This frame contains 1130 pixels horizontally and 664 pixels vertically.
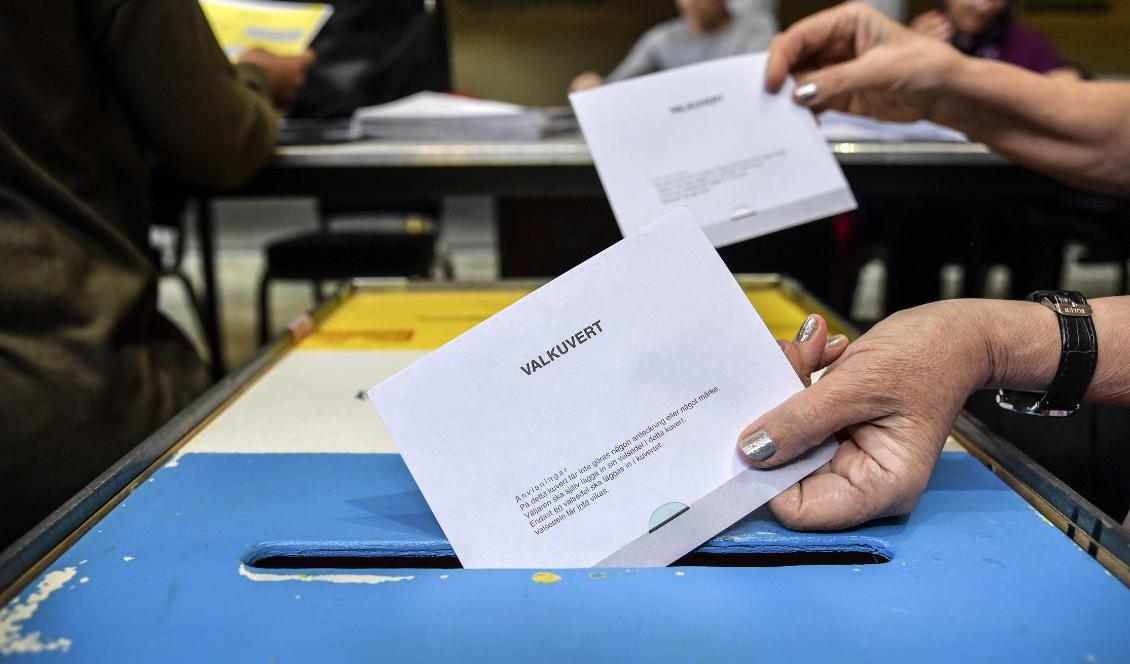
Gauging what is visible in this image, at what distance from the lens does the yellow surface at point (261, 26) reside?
4.34 feet

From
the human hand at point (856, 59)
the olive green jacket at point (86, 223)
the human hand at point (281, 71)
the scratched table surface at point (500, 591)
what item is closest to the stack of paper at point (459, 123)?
the human hand at point (281, 71)

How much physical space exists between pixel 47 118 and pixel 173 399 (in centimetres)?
29

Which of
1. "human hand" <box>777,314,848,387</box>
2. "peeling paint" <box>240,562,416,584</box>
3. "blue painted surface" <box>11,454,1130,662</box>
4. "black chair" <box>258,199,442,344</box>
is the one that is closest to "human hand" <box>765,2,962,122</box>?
"human hand" <box>777,314,848,387</box>

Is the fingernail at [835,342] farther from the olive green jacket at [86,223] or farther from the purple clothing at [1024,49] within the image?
the purple clothing at [1024,49]

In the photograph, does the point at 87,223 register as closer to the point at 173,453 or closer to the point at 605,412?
the point at 173,453

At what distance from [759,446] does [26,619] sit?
0.40m

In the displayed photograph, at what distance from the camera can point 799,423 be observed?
1.52ft

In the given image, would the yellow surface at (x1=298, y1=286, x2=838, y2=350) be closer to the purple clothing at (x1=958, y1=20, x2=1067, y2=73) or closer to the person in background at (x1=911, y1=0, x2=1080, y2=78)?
the person in background at (x1=911, y1=0, x2=1080, y2=78)

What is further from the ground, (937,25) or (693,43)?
(693,43)

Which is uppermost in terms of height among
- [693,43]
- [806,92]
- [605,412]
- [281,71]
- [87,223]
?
[693,43]

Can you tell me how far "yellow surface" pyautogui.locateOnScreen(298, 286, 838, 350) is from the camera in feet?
3.01

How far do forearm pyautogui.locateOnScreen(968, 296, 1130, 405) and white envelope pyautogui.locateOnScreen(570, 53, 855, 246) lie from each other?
0.23 meters

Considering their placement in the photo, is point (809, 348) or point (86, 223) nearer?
point (809, 348)

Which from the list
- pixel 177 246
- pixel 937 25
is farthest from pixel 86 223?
pixel 177 246
